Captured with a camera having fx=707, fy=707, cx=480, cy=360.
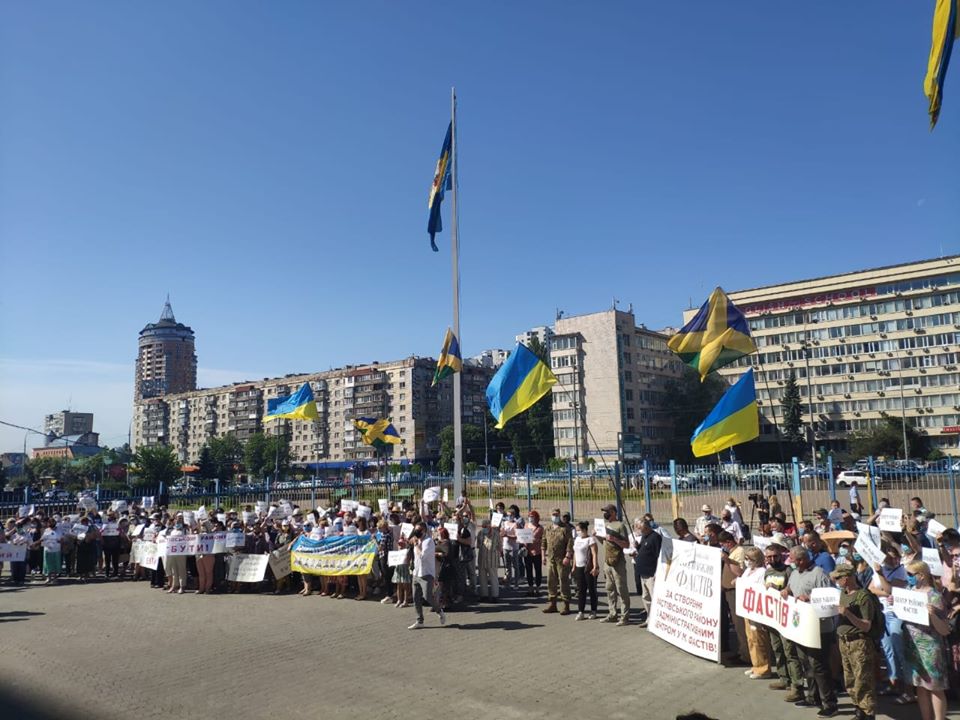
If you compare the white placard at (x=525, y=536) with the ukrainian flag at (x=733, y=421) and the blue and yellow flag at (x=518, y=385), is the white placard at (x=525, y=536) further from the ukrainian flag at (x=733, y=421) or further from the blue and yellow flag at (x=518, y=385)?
the ukrainian flag at (x=733, y=421)

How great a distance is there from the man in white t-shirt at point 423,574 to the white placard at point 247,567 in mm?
5869

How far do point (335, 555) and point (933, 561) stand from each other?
11.6 m

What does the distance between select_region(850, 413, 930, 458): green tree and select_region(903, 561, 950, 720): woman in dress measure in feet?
245

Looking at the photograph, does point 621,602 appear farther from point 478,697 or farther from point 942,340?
point 942,340

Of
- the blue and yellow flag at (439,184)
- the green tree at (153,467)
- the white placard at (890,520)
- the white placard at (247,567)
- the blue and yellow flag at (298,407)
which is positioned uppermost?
the blue and yellow flag at (439,184)

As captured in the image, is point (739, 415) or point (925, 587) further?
point (739, 415)

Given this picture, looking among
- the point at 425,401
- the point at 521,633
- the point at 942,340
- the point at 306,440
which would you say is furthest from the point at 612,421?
the point at 521,633

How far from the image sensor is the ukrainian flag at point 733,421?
1555cm

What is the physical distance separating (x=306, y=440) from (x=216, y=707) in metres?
142

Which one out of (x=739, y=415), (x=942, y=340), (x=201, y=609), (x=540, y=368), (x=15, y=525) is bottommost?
(x=201, y=609)

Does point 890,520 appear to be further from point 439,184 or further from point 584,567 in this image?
point 439,184

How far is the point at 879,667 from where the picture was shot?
27.3 feet

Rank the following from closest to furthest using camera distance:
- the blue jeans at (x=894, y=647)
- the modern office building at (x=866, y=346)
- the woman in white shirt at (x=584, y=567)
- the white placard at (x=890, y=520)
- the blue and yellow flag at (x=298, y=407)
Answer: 1. the blue jeans at (x=894, y=647)
2. the woman in white shirt at (x=584, y=567)
3. the white placard at (x=890, y=520)
4. the blue and yellow flag at (x=298, y=407)
5. the modern office building at (x=866, y=346)

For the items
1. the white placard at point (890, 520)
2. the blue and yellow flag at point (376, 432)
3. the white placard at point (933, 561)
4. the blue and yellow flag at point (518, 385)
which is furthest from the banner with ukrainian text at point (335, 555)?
the blue and yellow flag at point (376, 432)
